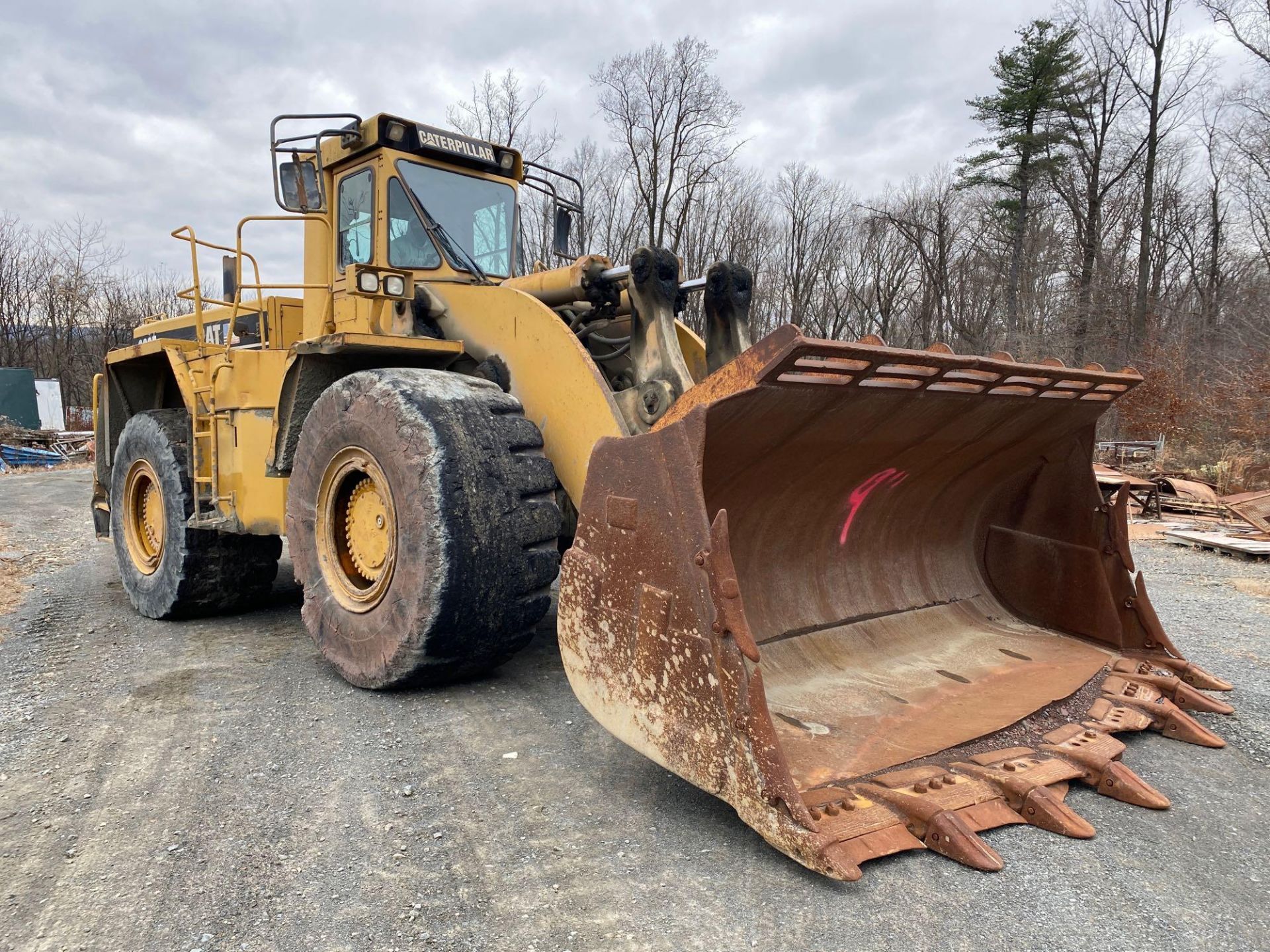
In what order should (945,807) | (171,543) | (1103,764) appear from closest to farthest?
(945,807) < (1103,764) < (171,543)

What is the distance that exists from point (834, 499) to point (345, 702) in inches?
93.0

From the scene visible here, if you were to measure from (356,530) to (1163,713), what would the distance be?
3559mm

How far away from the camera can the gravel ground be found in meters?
2.06

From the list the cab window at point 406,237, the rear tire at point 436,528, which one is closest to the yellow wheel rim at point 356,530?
the rear tire at point 436,528

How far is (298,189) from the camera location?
4719mm

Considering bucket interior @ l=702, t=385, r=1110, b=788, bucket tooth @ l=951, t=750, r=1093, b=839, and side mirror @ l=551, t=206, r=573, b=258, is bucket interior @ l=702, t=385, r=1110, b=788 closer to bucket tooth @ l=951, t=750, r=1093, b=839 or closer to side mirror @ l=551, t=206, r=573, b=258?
bucket tooth @ l=951, t=750, r=1093, b=839

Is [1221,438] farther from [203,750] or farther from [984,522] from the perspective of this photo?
[203,750]

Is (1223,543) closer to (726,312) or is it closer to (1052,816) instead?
(726,312)

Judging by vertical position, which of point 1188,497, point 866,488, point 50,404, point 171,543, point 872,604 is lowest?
point 1188,497

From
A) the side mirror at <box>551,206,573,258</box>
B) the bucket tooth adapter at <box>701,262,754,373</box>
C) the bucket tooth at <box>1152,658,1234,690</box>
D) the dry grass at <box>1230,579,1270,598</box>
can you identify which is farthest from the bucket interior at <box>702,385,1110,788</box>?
the dry grass at <box>1230,579,1270,598</box>

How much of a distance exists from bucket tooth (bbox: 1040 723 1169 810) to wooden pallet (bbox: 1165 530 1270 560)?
706cm

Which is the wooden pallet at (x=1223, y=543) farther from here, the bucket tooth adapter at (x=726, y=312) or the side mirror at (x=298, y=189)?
the side mirror at (x=298, y=189)

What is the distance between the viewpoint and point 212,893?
7.30ft

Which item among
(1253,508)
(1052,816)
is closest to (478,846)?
(1052,816)
